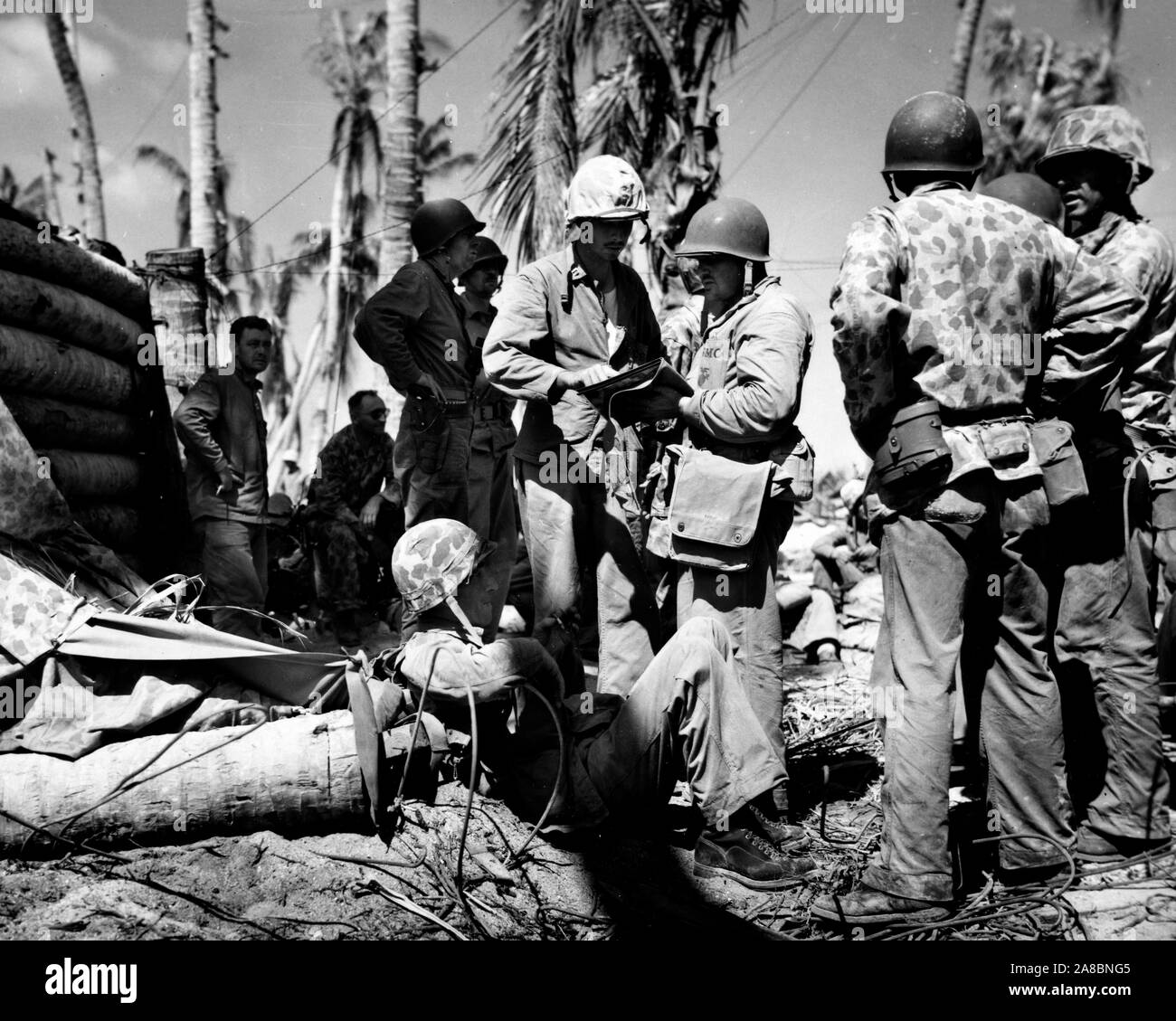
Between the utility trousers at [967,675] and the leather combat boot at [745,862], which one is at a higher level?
the utility trousers at [967,675]

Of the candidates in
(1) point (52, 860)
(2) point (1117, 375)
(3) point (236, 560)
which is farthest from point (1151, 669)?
(3) point (236, 560)

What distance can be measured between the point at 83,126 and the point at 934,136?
63.3 ft

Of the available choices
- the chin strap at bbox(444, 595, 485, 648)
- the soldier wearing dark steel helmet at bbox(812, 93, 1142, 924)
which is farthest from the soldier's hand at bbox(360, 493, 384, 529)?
the soldier wearing dark steel helmet at bbox(812, 93, 1142, 924)

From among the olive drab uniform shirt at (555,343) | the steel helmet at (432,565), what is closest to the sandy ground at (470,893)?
the steel helmet at (432,565)

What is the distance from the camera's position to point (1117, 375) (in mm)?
3990

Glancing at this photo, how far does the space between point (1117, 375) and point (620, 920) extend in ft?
8.88

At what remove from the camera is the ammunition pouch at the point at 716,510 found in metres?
3.96

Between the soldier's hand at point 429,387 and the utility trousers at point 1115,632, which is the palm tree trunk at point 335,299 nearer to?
the soldier's hand at point 429,387

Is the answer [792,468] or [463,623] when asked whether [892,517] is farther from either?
[463,623]

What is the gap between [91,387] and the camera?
20.7ft

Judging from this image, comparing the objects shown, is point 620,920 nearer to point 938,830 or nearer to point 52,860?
point 938,830

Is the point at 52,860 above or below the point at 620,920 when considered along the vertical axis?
above

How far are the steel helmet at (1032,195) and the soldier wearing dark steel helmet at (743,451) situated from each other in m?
1.55

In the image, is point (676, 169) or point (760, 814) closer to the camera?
point (760, 814)
